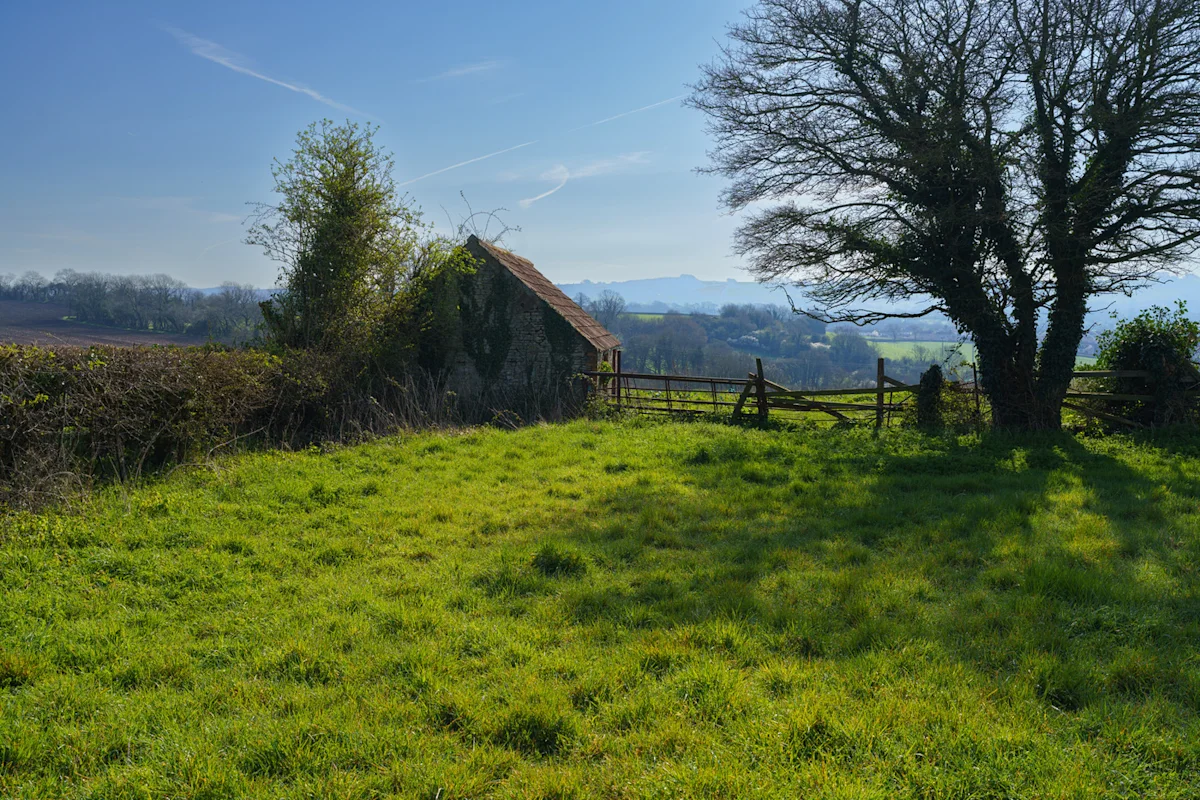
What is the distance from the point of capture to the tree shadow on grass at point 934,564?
13.6 ft

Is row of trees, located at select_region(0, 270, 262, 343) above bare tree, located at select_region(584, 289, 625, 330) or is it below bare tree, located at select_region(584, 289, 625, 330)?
below

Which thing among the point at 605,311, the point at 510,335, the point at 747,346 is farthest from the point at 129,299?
the point at 747,346

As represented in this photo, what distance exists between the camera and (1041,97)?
39.2 feet

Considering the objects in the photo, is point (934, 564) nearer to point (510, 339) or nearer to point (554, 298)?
point (510, 339)

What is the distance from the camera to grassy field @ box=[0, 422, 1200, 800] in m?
3.07

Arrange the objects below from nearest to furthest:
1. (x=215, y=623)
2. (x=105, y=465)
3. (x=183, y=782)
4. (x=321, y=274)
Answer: (x=183, y=782), (x=215, y=623), (x=105, y=465), (x=321, y=274)

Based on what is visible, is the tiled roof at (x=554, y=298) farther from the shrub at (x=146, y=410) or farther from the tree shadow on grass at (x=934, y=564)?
the tree shadow on grass at (x=934, y=564)

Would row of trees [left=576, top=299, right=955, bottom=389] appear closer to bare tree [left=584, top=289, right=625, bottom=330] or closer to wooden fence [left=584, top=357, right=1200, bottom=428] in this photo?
bare tree [left=584, top=289, right=625, bottom=330]

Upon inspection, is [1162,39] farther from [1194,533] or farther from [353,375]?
[353,375]

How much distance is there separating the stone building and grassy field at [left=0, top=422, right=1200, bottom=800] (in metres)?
8.69

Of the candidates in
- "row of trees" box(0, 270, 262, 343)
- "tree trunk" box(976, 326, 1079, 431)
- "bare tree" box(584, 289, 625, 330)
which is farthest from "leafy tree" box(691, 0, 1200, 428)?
"bare tree" box(584, 289, 625, 330)

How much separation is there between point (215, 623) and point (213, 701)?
1.14 m

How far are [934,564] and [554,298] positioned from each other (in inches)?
559

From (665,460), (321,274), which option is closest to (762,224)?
(665,460)
